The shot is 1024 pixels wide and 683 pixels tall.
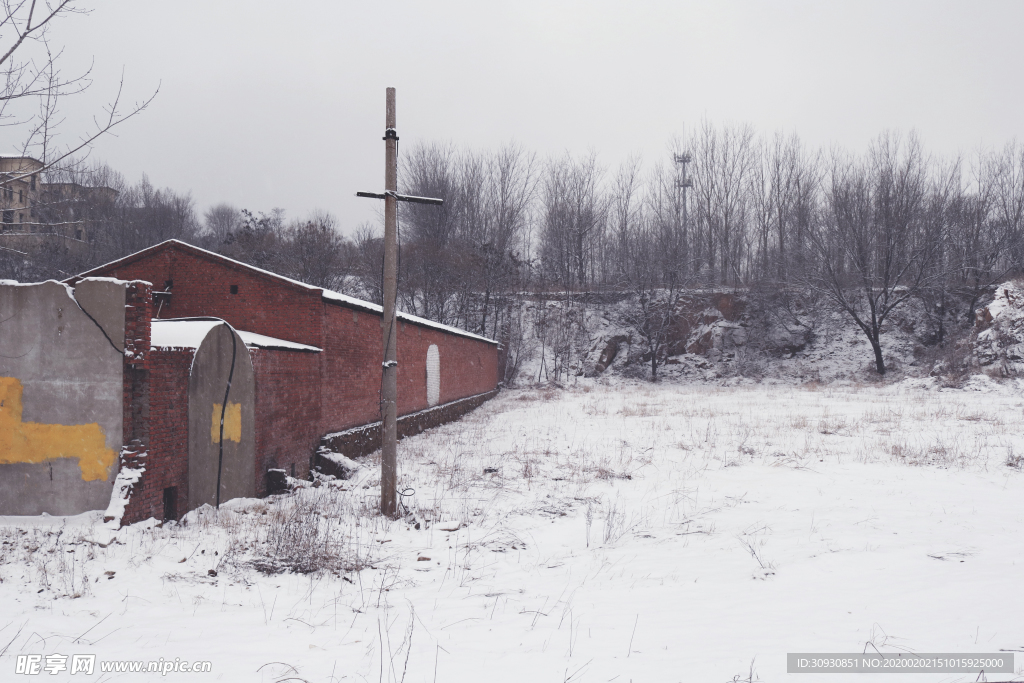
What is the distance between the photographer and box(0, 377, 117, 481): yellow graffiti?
609cm

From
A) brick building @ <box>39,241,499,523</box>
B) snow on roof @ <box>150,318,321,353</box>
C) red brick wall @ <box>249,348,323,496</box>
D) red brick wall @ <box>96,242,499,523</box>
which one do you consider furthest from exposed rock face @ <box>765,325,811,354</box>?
snow on roof @ <box>150,318,321,353</box>

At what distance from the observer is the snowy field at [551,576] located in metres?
3.87

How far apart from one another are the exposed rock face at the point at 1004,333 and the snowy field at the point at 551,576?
17115 mm

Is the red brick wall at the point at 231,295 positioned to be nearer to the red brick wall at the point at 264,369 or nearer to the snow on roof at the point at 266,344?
the red brick wall at the point at 264,369

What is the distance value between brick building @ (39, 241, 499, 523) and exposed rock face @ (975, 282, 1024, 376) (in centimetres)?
2356

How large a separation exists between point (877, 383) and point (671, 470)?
80.6 ft

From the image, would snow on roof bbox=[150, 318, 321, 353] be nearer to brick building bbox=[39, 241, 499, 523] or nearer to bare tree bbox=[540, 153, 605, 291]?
brick building bbox=[39, 241, 499, 523]

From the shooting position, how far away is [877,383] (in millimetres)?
28781

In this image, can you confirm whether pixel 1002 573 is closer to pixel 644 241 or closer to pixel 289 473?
pixel 289 473

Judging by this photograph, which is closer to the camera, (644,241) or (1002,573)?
(1002,573)

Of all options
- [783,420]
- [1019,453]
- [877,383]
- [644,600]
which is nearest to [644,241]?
[877,383]

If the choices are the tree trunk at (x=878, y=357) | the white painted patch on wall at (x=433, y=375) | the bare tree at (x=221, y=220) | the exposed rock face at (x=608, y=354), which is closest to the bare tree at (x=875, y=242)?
the tree trunk at (x=878, y=357)

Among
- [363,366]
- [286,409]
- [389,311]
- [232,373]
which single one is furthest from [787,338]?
[232,373]

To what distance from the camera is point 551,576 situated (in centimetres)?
552
